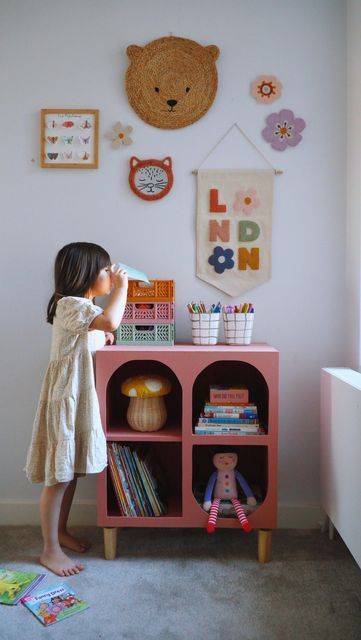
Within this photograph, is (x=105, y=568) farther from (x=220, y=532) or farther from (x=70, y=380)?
(x=70, y=380)

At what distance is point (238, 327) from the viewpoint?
1907 mm

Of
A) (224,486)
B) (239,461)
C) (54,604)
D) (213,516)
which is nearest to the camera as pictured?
(54,604)

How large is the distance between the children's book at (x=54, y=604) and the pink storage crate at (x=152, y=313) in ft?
3.00

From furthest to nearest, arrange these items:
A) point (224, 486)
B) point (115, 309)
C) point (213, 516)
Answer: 1. point (224, 486)
2. point (213, 516)
3. point (115, 309)

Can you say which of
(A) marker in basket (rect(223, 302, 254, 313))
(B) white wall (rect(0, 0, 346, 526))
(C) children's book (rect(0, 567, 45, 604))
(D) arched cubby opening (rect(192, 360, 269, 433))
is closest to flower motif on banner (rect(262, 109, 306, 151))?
(B) white wall (rect(0, 0, 346, 526))

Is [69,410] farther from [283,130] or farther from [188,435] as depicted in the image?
[283,130]

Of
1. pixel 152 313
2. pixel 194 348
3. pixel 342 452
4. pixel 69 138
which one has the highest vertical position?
pixel 69 138

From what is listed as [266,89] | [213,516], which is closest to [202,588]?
[213,516]

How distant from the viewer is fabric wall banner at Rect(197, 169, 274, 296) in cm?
209

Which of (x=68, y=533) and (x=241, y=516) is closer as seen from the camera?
(x=241, y=516)

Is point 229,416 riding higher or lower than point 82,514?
higher

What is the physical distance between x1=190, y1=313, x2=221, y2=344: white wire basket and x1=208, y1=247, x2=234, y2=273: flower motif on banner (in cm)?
26

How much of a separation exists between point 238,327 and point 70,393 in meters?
0.65

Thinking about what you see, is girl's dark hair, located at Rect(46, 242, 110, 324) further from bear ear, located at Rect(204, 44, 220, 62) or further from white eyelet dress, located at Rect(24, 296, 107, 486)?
bear ear, located at Rect(204, 44, 220, 62)
